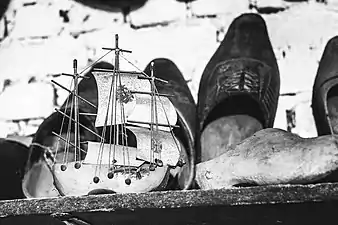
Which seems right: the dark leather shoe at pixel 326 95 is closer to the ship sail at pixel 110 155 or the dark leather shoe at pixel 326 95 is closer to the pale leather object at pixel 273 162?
the pale leather object at pixel 273 162

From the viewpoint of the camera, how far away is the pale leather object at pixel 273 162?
3.13ft

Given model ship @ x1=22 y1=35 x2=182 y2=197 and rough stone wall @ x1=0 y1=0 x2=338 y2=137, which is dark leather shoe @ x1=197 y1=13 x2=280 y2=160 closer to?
rough stone wall @ x1=0 y1=0 x2=338 y2=137

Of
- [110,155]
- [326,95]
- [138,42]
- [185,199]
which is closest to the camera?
[185,199]

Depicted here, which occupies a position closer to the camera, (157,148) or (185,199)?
(185,199)

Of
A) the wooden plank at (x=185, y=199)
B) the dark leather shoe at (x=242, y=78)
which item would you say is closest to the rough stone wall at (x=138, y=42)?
the dark leather shoe at (x=242, y=78)

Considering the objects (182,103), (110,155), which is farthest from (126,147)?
(182,103)

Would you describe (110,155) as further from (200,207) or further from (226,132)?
(226,132)

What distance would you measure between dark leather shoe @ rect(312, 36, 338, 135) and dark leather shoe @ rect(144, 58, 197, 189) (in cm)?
20

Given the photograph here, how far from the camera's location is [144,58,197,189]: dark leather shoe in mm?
1229

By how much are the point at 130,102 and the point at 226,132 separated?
0.33m

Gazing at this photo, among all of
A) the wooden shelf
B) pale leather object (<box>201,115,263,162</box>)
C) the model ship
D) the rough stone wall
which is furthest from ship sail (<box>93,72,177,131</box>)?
the rough stone wall

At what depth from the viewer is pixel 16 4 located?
63.9 inches

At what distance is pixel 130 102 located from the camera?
1.07m

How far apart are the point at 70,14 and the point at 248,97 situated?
0.43m
